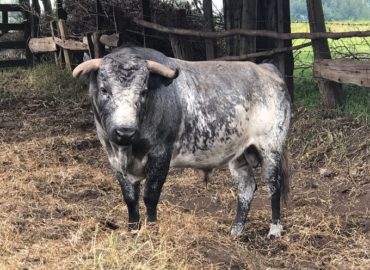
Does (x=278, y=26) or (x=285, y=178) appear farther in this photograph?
(x=278, y=26)

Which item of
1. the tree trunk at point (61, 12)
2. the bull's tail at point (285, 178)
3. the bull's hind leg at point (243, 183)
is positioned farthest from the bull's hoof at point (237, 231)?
the tree trunk at point (61, 12)

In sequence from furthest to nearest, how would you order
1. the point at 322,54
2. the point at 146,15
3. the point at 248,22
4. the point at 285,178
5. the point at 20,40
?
the point at 20,40 < the point at 146,15 < the point at 248,22 < the point at 322,54 < the point at 285,178

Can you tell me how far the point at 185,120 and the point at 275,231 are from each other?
4.44ft

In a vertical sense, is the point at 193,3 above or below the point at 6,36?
above

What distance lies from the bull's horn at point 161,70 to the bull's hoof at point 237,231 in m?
1.67

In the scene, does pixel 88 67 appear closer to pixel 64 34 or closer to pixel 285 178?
pixel 285 178

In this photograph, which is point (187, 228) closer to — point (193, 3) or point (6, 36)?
point (193, 3)

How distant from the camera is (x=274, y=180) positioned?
592cm

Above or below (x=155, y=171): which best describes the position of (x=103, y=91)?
above

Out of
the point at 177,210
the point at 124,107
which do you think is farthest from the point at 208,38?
the point at 124,107

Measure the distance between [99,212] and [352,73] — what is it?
378cm

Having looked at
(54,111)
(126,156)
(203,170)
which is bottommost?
(54,111)

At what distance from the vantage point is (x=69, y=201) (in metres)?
6.87

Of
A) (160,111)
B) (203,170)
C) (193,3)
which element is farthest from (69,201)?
(193,3)
